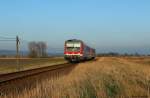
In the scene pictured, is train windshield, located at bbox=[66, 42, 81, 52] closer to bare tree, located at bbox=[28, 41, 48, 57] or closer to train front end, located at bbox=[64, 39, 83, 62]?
train front end, located at bbox=[64, 39, 83, 62]

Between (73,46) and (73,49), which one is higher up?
(73,46)

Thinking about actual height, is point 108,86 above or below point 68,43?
below

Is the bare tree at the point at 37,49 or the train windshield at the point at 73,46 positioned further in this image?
the bare tree at the point at 37,49

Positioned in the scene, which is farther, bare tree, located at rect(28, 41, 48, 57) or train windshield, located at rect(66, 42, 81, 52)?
bare tree, located at rect(28, 41, 48, 57)

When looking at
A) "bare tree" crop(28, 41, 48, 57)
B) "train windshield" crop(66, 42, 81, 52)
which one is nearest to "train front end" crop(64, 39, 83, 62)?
"train windshield" crop(66, 42, 81, 52)

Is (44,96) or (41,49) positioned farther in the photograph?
(41,49)

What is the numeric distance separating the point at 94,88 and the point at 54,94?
5.86 feet

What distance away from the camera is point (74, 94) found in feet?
35.9

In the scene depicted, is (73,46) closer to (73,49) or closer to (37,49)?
(73,49)

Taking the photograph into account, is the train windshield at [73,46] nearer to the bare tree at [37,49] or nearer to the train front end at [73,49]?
the train front end at [73,49]

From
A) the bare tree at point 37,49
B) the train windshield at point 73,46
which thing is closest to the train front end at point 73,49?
the train windshield at point 73,46

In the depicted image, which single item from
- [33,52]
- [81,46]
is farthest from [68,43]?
[33,52]

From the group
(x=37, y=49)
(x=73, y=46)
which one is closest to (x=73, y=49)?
(x=73, y=46)

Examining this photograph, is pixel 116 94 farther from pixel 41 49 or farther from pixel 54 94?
pixel 41 49
